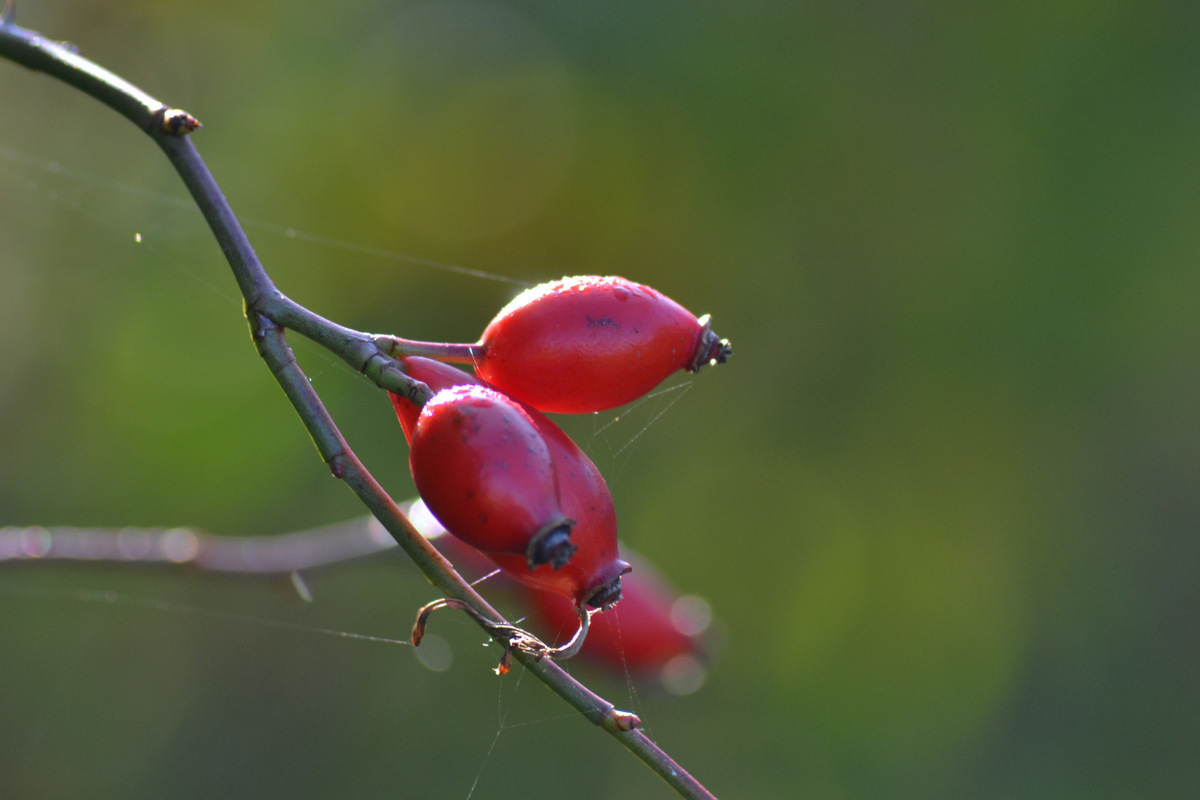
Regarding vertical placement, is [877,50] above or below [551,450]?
above

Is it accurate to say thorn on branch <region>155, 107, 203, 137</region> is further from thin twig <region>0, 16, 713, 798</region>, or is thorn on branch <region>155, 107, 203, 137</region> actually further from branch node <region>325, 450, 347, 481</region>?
branch node <region>325, 450, 347, 481</region>

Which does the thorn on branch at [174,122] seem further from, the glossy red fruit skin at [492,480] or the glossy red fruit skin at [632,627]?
the glossy red fruit skin at [632,627]

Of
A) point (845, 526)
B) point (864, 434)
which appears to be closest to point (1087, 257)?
point (864, 434)

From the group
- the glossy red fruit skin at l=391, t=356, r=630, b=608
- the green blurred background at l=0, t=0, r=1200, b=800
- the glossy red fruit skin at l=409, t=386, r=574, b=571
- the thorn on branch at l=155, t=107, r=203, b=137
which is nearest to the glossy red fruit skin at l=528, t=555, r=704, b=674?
the glossy red fruit skin at l=391, t=356, r=630, b=608

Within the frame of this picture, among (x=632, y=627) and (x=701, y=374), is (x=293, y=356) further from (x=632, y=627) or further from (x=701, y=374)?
(x=701, y=374)

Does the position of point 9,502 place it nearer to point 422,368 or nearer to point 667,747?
point 667,747
